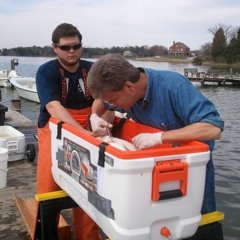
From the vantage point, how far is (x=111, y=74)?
6.53 feet

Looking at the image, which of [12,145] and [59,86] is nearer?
[59,86]

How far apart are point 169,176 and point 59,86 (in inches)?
62.3

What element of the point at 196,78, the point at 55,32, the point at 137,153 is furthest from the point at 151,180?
the point at 196,78

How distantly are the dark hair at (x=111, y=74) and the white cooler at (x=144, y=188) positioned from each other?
0.30 m

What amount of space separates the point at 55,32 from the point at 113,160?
168cm

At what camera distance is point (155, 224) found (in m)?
1.85

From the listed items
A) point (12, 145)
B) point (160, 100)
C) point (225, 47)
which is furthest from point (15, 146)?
point (225, 47)

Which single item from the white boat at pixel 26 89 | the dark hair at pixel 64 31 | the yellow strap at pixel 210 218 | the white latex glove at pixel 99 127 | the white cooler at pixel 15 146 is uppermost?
the dark hair at pixel 64 31

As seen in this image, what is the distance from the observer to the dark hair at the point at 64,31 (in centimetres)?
297

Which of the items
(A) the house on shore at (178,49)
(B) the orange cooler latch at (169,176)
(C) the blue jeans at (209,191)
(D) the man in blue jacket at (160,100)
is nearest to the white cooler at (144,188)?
(B) the orange cooler latch at (169,176)

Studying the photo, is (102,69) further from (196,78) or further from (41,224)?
(196,78)

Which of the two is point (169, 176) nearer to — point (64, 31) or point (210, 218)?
point (210, 218)

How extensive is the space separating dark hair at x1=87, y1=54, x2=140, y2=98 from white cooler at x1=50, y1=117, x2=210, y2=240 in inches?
11.9

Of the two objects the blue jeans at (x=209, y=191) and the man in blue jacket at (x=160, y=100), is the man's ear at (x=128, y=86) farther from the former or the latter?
the blue jeans at (x=209, y=191)
